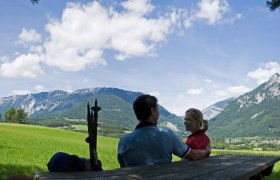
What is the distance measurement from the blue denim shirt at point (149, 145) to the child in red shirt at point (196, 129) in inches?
52.5

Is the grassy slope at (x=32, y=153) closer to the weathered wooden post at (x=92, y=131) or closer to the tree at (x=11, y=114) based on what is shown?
the weathered wooden post at (x=92, y=131)

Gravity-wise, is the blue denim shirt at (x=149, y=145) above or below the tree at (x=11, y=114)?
below

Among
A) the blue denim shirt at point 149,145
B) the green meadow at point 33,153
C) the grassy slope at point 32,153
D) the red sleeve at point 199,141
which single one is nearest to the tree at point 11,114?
the green meadow at point 33,153

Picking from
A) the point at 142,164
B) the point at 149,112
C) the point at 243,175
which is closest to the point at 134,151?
the point at 142,164

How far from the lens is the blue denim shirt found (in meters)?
5.93

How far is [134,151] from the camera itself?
19.7ft

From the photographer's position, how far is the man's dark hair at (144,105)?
594cm

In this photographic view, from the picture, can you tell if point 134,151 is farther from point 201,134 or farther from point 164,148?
point 201,134

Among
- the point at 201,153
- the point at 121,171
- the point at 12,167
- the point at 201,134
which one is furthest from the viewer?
the point at 12,167

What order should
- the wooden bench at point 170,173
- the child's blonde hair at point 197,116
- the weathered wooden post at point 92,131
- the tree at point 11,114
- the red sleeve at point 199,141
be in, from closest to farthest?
the wooden bench at point 170,173
the weathered wooden post at point 92,131
the red sleeve at point 199,141
the child's blonde hair at point 197,116
the tree at point 11,114

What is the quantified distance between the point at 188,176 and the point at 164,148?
1.38m

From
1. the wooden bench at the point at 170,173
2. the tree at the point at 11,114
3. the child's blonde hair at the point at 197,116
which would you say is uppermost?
the tree at the point at 11,114

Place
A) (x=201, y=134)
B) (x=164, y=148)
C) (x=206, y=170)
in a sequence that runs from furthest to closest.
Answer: (x=201, y=134), (x=164, y=148), (x=206, y=170)

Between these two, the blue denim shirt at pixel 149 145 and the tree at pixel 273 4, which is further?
the tree at pixel 273 4
